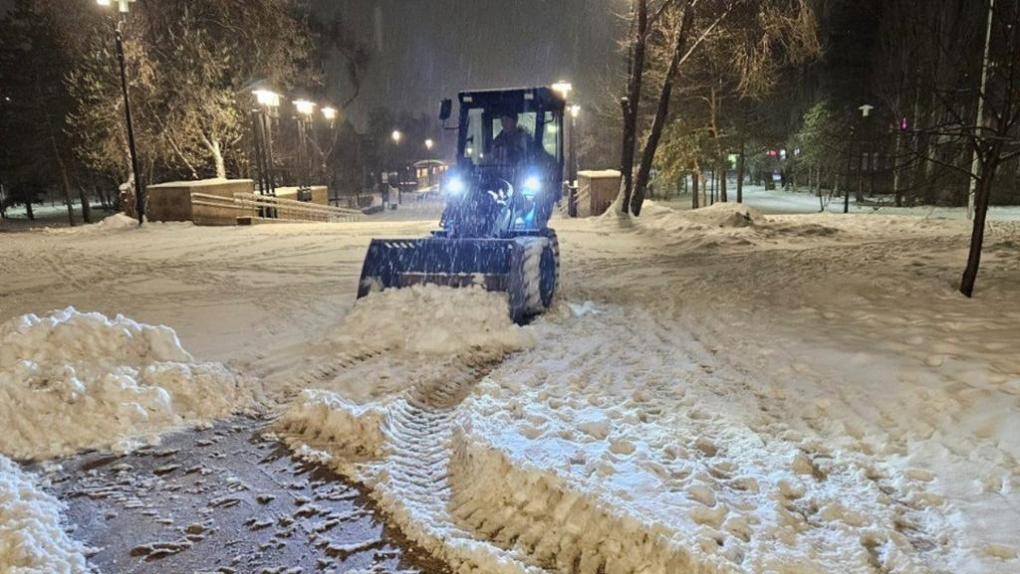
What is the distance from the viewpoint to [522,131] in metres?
10.5

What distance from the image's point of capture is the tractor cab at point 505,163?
9.48 m

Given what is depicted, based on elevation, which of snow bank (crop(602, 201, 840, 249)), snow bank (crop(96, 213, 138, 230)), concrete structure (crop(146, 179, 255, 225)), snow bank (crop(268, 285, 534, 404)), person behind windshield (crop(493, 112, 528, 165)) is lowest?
snow bank (crop(268, 285, 534, 404))

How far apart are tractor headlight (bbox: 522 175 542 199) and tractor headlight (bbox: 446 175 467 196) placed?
3.08ft

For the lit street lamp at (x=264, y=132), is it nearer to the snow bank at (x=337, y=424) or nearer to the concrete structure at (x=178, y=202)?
the concrete structure at (x=178, y=202)

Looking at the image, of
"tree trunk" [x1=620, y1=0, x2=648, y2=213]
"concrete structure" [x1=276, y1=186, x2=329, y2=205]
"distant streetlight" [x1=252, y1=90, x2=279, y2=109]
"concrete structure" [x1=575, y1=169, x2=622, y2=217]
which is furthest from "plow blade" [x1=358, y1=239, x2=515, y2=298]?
"concrete structure" [x1=276, y1=186, x2=329, y2=205]

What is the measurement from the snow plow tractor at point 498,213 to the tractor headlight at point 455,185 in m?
0.02

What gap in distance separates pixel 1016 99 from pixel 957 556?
7.34 metres

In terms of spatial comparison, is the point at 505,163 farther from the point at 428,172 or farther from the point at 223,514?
the point at 428,172

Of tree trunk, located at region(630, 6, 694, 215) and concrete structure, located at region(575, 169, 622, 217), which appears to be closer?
tree trunk, located at region(630, 6, 694, 215)

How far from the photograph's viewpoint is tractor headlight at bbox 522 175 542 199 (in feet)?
32.4

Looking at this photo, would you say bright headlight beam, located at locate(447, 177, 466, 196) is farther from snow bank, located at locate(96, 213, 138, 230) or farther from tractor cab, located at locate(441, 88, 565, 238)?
snow bank, located at locate(96, 213, 138, 230)

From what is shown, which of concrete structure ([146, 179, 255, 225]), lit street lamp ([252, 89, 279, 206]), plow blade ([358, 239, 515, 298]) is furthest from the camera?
lit street lamp ([252, 89, 279, 206])

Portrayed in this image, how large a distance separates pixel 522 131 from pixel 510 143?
335mm

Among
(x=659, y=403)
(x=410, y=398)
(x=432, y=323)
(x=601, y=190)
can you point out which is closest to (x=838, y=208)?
(x=601, y=190)
